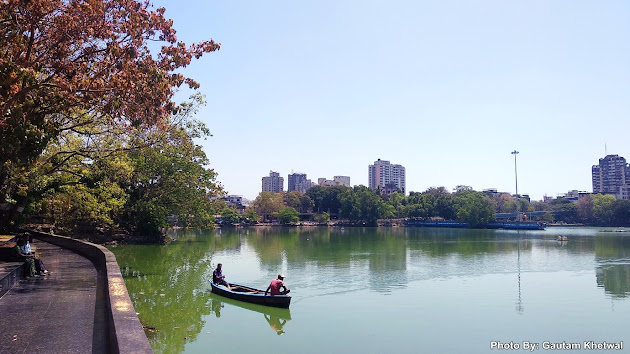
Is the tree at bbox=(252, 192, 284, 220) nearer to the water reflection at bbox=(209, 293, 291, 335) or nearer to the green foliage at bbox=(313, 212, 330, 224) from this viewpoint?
the green foliage at bbox=(313, 212, 330, 224)

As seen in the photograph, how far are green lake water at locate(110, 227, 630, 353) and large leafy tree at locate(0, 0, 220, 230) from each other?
18.8ft

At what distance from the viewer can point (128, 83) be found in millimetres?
8805

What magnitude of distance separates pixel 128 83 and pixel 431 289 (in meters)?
16.5

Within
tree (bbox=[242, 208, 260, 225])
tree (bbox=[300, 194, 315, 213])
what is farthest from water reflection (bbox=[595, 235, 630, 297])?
tree (bbox=[300, 194, 315, 213])

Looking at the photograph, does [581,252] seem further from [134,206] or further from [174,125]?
[134,206]

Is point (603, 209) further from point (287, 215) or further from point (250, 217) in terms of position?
point (250, 217)

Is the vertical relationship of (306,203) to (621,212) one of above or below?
above

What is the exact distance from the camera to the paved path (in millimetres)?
6156

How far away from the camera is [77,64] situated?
9.73 meters

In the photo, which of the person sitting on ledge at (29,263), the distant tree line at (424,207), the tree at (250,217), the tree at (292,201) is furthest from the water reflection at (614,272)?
the tree at (292,201)

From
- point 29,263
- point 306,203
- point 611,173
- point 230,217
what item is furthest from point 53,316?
point 611,173

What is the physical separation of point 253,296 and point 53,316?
8192mm

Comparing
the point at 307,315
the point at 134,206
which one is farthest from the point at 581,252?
the point at 134,206

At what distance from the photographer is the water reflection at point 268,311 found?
13.9 m
